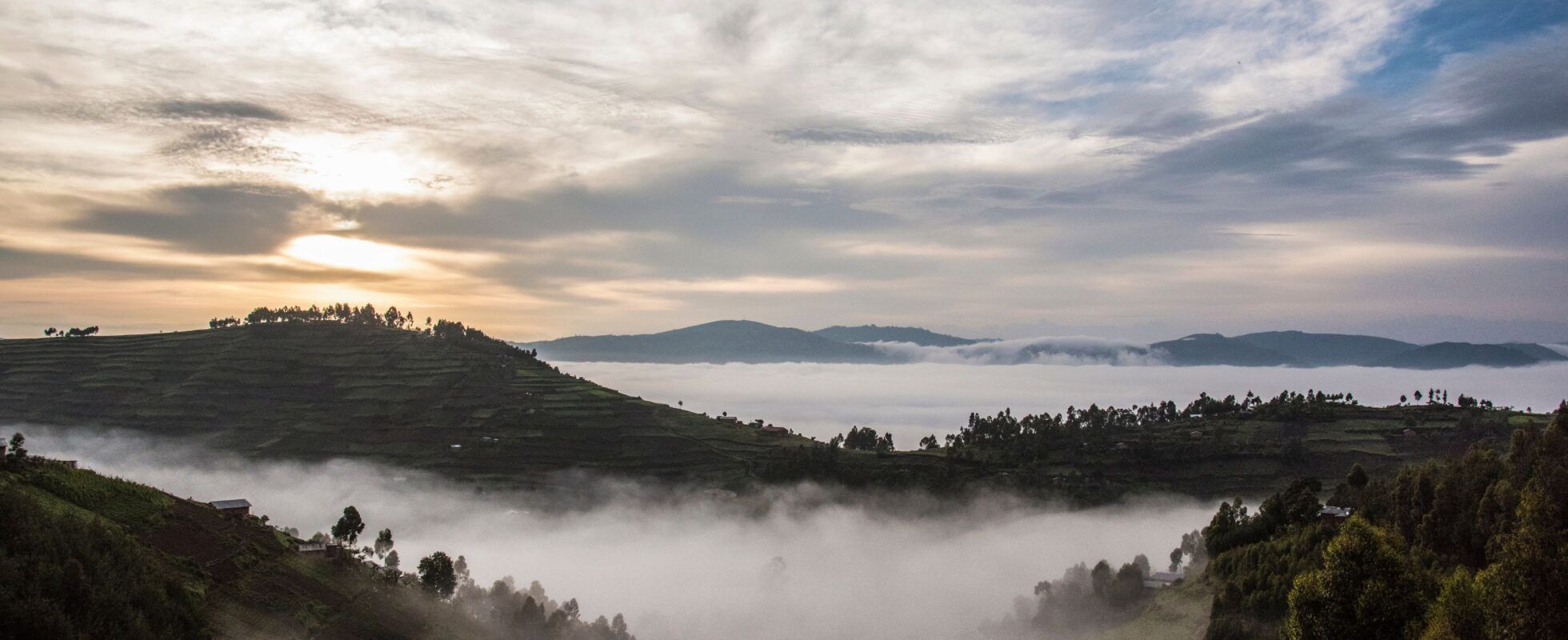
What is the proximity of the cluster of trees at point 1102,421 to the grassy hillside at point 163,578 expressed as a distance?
388ft

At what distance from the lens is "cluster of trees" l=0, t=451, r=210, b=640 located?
31.3m

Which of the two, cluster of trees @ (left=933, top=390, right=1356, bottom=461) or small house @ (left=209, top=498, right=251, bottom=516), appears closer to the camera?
small house @ (left=209, top=498, right=251, bottom=516)

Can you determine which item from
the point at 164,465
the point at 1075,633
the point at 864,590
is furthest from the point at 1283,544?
the point at 164,465

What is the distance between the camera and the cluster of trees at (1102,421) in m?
161

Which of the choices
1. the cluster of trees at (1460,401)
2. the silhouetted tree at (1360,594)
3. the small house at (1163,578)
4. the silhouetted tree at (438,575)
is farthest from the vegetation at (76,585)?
the cluster of trees at (1460,401)

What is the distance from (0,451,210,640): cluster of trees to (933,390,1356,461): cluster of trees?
141 m

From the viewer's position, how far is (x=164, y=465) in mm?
151500

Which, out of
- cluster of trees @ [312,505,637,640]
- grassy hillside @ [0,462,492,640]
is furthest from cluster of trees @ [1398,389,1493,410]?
grassy hillside @ [0,462,492,640]

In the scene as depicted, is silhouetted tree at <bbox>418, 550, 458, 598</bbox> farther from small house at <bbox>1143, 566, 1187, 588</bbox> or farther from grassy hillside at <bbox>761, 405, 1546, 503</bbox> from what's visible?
grassy hillside at <bbox>761, 405, 1546, 503</bbox>

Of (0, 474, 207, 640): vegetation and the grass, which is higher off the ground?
(0, 474, 207, 640): vegetation

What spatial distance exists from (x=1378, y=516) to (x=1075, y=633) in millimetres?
35040

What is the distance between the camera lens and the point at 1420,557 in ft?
150

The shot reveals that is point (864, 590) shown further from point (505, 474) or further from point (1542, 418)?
point (1542, 418)

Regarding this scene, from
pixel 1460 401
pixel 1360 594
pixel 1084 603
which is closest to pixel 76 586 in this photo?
pixel 1360 594
